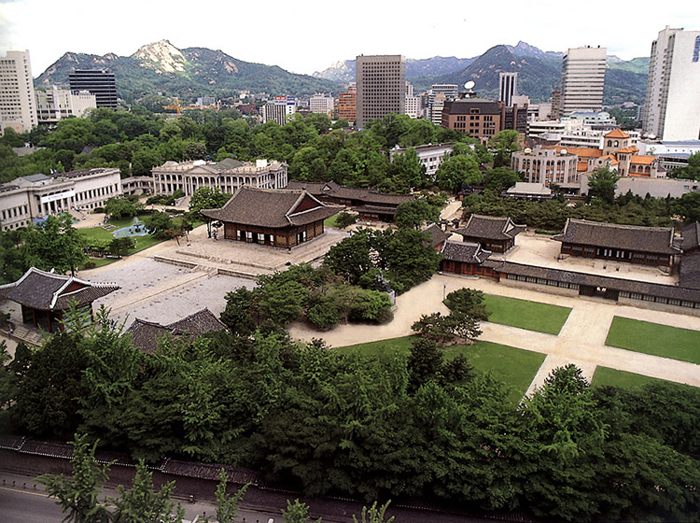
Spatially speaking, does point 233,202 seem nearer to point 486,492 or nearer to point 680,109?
point 486,492

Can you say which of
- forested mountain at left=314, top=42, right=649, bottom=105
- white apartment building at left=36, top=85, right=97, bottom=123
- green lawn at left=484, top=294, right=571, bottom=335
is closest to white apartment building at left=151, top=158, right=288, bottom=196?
white apartment building at left=36, top=85, right=97, bottom=123

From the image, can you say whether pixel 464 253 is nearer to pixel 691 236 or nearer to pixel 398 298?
pixel 398 298

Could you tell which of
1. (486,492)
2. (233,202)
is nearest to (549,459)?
(486,492)

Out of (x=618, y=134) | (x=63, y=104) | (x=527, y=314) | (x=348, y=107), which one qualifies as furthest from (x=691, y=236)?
(x=348, y=107)

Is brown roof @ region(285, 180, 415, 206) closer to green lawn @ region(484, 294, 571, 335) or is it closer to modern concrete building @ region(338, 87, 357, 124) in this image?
green lawn @ region(484, 294, 571, 335)

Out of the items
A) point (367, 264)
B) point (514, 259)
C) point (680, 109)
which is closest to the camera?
point (367, 264)
